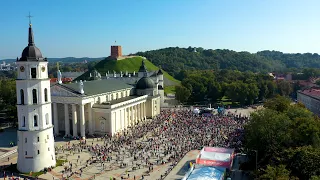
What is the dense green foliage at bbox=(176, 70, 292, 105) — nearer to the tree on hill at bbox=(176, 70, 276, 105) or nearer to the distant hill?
the tree on hill at bbox=(176, 70, 276, 105)

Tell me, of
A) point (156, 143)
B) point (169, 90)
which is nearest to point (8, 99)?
point (156, 143)

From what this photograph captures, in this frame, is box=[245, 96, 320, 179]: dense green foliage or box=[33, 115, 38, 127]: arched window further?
box=[33, 115, 38, 127]: arched window

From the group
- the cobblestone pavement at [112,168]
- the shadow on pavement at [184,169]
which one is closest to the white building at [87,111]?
the cobblestone pavement at [112,168]

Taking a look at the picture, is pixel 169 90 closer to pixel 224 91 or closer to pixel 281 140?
pixel 224 91

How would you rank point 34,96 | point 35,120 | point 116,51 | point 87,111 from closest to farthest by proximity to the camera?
point 34,96
point 35,120
point 87,111
point 116,51

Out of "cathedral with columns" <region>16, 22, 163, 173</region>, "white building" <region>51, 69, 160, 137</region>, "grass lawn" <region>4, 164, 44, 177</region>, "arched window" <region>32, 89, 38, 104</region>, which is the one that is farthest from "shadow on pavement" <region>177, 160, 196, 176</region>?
"white building" <region>51, 69, 160, 137</region>

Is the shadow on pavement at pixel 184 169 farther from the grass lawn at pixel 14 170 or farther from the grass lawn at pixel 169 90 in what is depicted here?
the grass lawn at pixel 169 90

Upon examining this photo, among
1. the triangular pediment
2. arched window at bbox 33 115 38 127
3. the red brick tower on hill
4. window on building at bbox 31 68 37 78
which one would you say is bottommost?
arched window at bbox 33 115 38 127
